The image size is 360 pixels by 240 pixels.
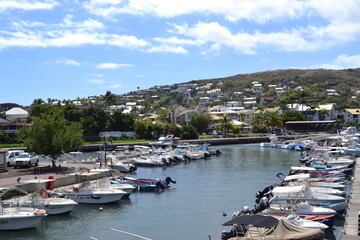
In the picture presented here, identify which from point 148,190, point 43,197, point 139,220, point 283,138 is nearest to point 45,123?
point 148,190

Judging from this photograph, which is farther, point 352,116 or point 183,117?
point 352,116

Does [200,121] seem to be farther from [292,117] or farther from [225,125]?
[292,117]

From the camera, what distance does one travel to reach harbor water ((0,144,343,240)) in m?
30.4

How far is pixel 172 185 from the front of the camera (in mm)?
51094

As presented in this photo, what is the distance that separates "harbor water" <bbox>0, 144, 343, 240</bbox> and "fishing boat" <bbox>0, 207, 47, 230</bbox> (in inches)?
17.7

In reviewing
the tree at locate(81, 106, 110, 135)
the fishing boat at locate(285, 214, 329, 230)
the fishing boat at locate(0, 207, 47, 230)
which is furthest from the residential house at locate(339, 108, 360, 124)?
the fishing boat at locate(0, 207, 47, 230)

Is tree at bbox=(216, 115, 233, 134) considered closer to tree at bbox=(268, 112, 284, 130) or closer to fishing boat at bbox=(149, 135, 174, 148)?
tree at bbox=(268, 112, 284, 130)

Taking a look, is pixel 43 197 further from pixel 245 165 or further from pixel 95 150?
pixel 95 150

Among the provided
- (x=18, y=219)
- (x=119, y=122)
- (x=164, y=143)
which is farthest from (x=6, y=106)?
(x=18, y=219)

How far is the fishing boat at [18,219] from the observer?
30.1 metres

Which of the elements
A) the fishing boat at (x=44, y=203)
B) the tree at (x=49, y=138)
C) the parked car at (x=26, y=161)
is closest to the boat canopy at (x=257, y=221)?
the fishing boat at (x=44, y=203)

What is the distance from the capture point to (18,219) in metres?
30.1

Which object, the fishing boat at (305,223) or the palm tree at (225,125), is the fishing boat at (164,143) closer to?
the palm tree at (225,125)

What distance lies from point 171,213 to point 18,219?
40.8 feet
